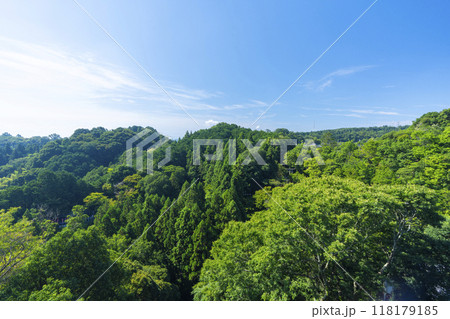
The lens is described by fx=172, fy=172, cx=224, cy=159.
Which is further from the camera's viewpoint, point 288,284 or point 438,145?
point 438,145

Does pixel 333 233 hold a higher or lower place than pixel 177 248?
higher

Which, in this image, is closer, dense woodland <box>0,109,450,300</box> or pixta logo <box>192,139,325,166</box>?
dense woodland <box>0,109,450,300</box>

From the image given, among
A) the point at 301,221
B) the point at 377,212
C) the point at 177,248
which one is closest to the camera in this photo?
the point at 377,212

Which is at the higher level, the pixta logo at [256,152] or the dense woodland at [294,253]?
the pixta logo at [256,152]

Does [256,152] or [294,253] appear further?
[256,152]

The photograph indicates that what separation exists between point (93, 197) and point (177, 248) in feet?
83.2

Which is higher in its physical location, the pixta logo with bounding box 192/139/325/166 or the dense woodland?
the pixta logo with bounding box 192/139/325/166

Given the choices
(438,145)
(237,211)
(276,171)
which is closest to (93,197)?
(237,211)

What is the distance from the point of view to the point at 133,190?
3369 centimetres

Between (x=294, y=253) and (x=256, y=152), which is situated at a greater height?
(x=256, y=152)

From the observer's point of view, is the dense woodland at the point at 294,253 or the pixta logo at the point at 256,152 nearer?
the dense woodland at the point at 294,253

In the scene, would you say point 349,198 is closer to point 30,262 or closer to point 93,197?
point 30,262
